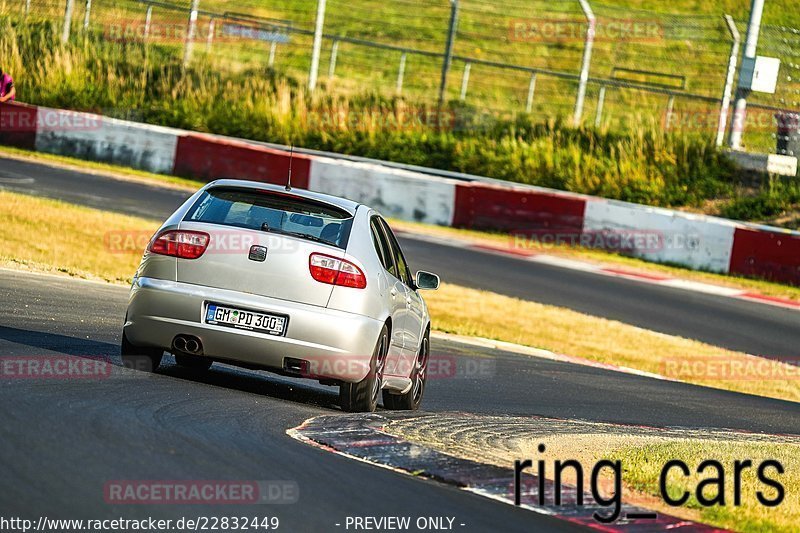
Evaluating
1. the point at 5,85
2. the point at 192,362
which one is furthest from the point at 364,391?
the point at 5,85

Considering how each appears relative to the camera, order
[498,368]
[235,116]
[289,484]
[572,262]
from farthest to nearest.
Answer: [235,116]
[572,262]
[498,368]
[289,484]

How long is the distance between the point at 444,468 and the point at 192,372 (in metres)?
3.08

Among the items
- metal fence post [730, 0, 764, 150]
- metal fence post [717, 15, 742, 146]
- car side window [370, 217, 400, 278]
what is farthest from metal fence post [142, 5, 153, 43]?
car side window [370, 217, 400, 278]

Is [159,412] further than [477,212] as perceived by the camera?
No

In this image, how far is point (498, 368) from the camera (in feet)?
43.3

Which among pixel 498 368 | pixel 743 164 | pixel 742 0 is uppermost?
pixel 742 0

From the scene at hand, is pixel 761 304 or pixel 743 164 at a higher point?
pixel 743 164

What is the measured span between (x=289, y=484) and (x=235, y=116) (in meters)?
24.5

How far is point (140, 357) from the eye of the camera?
29.0 feet

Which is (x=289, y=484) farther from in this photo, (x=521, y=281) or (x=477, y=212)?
A: (x=477, y=212)

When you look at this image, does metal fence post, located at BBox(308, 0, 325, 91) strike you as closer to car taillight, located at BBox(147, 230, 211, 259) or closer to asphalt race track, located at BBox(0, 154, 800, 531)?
asphalt race track, located at BBox(0, 154, 800, 531)

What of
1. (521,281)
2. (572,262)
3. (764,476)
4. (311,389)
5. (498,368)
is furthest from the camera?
(572,262)

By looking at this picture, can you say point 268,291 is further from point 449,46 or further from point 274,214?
point 449,46

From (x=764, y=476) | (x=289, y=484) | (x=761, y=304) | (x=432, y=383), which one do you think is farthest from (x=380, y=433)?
(x=761, y=304)
